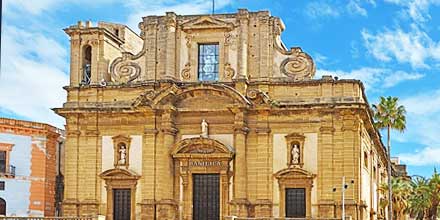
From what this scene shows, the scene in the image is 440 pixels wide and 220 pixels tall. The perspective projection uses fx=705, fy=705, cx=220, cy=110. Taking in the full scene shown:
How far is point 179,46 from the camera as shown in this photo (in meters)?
39.6

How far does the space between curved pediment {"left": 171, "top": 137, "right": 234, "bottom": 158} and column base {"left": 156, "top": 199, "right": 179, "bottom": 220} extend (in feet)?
8.24

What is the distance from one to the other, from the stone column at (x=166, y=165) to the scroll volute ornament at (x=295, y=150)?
20.7ft

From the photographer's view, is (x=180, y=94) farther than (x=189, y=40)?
No

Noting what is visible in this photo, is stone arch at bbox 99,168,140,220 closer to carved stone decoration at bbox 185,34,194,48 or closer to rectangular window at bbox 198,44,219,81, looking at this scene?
rectangular window at bbox 198,44,219,81

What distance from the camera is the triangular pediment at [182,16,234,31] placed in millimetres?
38938

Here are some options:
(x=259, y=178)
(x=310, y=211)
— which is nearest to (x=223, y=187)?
(x=259, y=178)

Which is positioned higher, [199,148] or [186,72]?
[186,72]

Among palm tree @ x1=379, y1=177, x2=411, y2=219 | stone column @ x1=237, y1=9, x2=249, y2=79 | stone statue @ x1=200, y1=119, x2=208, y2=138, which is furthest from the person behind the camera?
palm tree @ x1=379, y1=177, x2=411, y2=219

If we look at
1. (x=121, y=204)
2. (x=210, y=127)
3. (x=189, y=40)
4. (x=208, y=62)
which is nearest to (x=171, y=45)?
(x=189, y=40)

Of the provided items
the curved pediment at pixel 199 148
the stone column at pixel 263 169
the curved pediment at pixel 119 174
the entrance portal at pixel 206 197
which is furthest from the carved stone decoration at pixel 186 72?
the curved pediment at pixel 119 174

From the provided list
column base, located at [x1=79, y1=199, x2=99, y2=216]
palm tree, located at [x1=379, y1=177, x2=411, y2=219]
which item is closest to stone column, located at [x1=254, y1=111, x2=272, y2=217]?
column base, located at [x1=79, y1=199, x2=99, y2=216]

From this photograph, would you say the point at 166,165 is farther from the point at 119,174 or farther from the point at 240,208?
the point at 240,208

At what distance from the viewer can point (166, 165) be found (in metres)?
38.1

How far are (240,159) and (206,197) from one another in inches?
114
